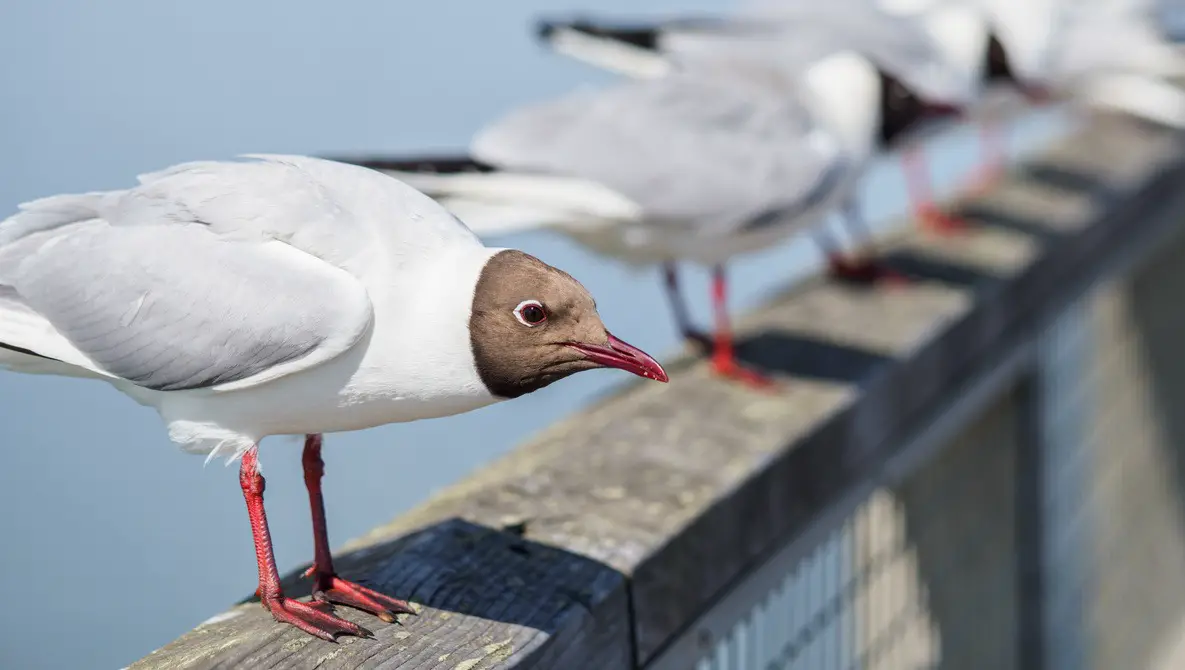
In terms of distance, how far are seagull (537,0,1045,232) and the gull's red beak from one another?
1925 millimetres

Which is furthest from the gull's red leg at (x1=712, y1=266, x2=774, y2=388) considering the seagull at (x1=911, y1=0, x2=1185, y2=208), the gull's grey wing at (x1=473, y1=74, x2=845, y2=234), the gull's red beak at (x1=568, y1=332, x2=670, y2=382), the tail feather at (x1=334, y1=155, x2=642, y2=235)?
the seagull at (x1=911, y1=0, x2=1185, y2=208)

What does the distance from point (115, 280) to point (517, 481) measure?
641 mm

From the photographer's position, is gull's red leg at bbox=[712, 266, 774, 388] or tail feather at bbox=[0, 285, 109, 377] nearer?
tail feather at bbox=[0, 285, 109, 377]

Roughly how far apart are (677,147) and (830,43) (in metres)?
0.87

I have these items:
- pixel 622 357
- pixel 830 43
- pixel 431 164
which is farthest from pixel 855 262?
pixel 622 357

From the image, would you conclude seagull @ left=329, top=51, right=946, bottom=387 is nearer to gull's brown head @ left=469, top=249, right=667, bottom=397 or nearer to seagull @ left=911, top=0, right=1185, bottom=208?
gull's brown head @ left=469, top=249, right=667, bottom=397

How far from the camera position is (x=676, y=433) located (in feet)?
7.28

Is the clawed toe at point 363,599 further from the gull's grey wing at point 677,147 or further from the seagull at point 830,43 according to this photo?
the seagull at point 830,43

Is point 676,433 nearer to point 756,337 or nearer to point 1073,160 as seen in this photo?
point 756,337

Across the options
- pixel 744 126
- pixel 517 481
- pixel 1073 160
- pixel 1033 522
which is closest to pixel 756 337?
pixel 744 126

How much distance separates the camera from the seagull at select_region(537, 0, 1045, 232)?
365 centimetres

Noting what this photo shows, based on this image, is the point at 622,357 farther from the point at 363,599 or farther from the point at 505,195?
the point at 505,195

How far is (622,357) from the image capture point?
1.53 meters

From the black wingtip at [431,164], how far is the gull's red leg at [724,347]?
0.59 metres
